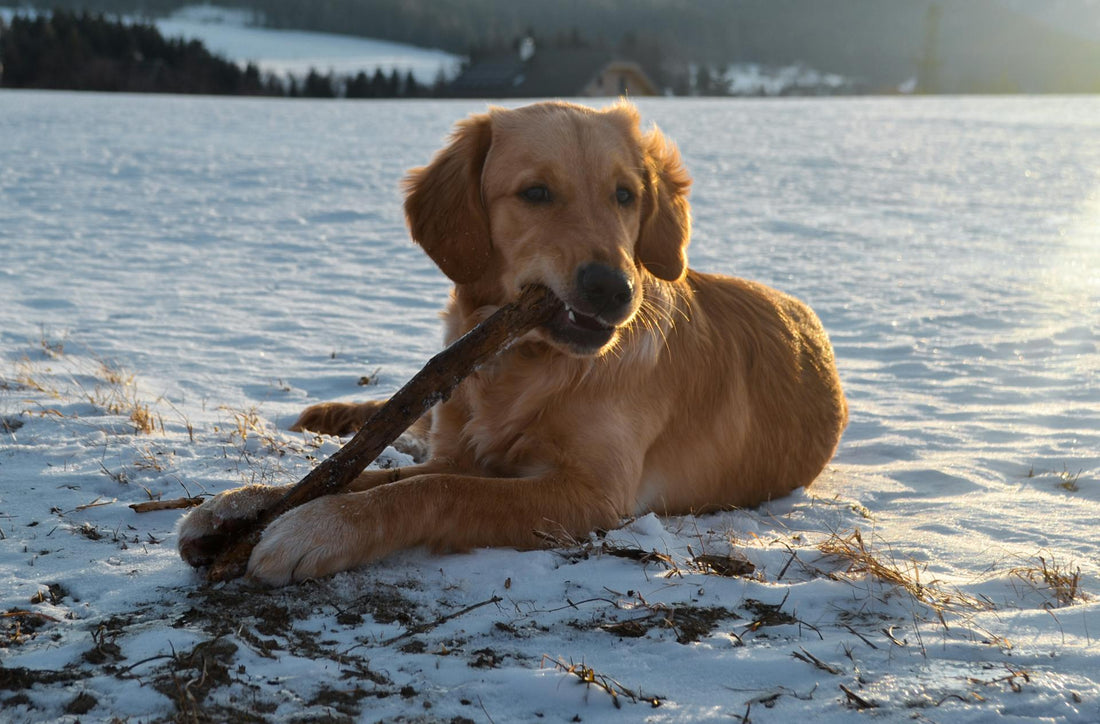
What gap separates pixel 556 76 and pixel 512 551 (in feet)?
158

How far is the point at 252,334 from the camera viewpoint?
728 centimetres

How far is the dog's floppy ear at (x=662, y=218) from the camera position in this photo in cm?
429

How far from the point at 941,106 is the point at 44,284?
1305 inches

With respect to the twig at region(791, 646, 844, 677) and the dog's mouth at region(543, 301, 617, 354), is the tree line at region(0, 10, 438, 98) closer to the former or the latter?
the dog's mouth at region(543, 301, 617, 354)

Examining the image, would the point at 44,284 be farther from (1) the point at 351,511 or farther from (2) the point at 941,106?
(2) the point at 941,106

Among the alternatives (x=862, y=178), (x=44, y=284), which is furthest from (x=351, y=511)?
(x=862, y=178)

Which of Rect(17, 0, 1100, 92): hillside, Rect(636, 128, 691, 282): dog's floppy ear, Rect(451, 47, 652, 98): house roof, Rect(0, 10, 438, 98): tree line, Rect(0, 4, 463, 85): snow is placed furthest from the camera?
Rect(17, 0, 1100, 92): hillside

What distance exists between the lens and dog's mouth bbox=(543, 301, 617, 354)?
3607 millimetres

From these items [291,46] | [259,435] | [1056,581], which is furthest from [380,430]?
[291,46]

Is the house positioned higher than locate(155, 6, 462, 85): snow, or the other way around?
locate(155, 6, 462, 85): snow

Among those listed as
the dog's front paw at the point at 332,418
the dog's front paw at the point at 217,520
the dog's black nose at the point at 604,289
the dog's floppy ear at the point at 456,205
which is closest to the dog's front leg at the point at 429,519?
the dog's front paw at the point at 217,520

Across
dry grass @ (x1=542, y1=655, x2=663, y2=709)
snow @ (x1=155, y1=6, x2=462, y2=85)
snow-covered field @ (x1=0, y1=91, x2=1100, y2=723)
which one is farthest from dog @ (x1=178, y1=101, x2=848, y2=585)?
snow @ (x1=155, y1=6, x2=462, y2=85)

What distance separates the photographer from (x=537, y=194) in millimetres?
3959

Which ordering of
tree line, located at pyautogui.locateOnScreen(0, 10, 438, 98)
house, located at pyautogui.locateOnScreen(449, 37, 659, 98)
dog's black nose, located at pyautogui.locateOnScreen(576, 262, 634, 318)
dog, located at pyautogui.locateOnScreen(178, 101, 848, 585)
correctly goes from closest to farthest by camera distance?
dog, located at pyautogui.locateOnScreen(178, 101, 848, 585), dog's black nose, located at pyautogui.locateOnScreen(576, 262, 634, 318), tree line, located at pyautogui.locateOnScreen(0, 10, 438, 98), house, located at pyautogui.locateOnScreen(449, 37, 659, 98)
